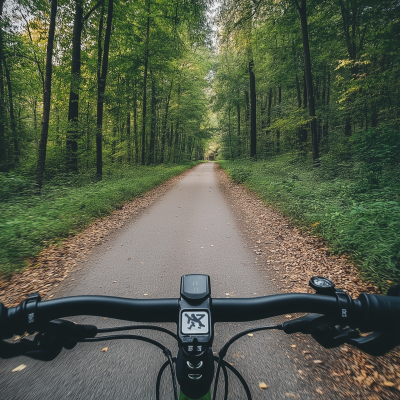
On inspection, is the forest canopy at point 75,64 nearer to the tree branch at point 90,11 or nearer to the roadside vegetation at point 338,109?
the tree branch at point 90,11

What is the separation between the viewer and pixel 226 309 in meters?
0.95

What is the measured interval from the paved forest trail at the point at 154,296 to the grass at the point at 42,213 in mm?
1252

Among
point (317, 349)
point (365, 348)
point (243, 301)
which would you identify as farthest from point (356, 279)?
point (243, 301)

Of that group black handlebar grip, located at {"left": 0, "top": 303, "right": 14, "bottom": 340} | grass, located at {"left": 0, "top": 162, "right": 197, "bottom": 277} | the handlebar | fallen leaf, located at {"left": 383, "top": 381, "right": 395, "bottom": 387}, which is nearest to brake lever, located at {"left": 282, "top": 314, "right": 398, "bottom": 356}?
the handlebar

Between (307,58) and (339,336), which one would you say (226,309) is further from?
(307,58)

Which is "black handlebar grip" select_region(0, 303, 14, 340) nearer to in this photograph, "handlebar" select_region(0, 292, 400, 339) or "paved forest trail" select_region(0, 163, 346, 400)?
"handlebar" select_region(0, 292, 400, 339)

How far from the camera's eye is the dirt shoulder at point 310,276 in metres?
2.08

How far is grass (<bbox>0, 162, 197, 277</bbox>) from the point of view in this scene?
4.69 metres

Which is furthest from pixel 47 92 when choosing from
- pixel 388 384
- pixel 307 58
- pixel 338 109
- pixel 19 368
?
pixel 338 109

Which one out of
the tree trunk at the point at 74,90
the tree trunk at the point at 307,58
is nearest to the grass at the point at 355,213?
the tree trunk at the point at 307,58

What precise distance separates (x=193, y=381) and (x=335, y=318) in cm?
62

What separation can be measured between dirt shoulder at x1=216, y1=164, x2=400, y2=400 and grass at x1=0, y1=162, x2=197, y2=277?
4.88 meters

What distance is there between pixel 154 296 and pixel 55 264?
2.51 meters

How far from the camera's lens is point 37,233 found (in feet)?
17.7
